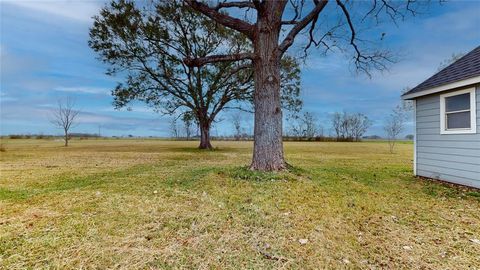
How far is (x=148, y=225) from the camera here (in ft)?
11.3

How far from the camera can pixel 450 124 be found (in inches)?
262

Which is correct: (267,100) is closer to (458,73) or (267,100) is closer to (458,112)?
(458,112)

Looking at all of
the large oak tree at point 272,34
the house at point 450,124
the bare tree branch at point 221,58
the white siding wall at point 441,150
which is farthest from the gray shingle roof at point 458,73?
→ the bare tree branch at point 221,58

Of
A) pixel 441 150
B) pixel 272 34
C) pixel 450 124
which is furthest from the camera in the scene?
pixel 441 150

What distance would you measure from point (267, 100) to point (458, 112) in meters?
4.79

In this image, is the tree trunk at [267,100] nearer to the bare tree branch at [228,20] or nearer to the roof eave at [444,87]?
the bare tree branch at [228,20]

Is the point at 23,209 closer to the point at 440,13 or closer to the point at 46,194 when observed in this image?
the point at 46,194

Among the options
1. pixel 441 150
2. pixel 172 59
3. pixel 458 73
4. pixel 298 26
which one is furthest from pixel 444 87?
pixel 172 59

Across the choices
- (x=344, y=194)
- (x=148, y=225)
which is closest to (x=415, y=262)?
(x=344, y=194)

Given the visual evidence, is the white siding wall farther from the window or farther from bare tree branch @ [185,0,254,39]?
bare tree branch @ [185,0,254,39]

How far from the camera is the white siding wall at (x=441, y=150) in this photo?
591cm

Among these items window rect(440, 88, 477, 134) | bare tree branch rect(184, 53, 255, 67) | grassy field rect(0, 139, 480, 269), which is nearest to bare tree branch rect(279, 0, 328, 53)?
bare tree branch rect(184, 53, 255, 67)

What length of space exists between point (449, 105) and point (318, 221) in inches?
224

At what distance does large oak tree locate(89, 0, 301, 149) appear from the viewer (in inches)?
636
